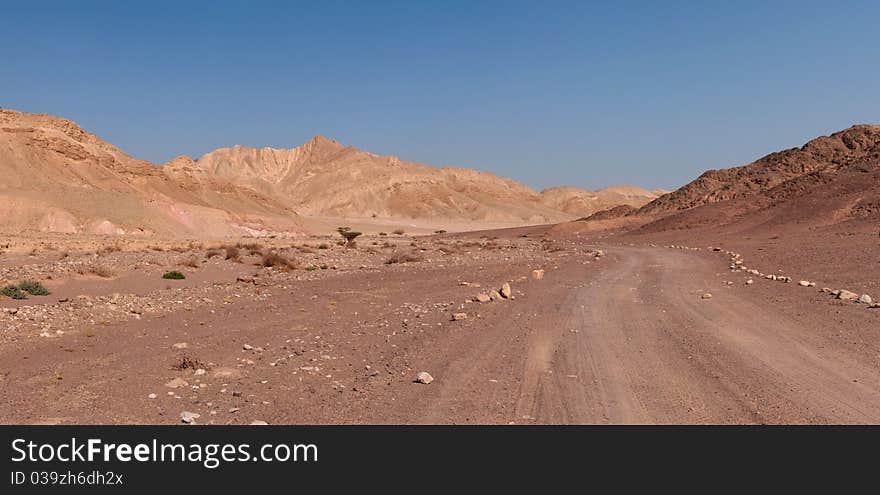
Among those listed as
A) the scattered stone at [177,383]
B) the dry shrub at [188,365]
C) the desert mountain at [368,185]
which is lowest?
the scattered stone at [177,383]

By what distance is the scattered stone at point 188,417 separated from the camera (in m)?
6.46

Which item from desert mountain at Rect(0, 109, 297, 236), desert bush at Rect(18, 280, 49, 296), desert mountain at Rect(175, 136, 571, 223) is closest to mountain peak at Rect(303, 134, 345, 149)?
desert mountain at Rect(175, 136, 571, 223)

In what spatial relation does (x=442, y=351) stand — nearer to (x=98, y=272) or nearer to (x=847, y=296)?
(x=847, y=296)

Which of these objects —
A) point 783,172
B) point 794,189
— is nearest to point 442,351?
point 794,189

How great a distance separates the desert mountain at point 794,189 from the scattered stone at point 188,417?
1853 inches

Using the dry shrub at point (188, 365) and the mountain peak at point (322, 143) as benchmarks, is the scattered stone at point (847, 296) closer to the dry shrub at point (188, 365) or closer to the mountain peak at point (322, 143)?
the dry shrub at point (188, 365)

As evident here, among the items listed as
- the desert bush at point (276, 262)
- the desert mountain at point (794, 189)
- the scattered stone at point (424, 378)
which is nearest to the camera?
the scattered stone at point (424, 378)

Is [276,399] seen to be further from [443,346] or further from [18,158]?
[18,158]

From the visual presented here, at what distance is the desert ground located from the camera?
698 centimetres

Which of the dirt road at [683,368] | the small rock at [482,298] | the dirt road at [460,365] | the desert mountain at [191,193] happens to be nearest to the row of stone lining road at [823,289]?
the dirt road at [460,365]

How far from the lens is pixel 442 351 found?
10117mm
